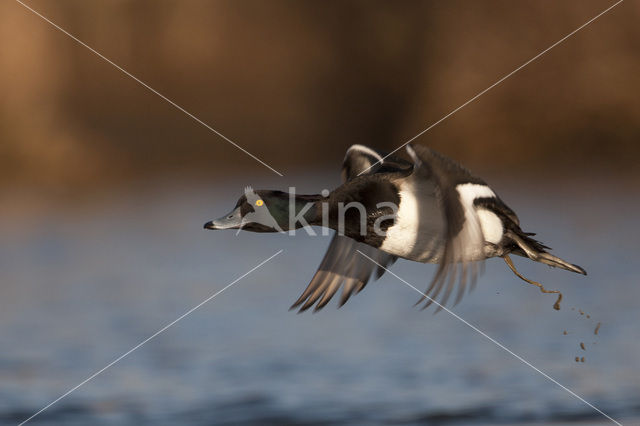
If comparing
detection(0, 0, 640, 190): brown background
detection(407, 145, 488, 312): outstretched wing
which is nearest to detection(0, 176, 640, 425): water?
detection(407, 145, 488, 312): outstretched wing

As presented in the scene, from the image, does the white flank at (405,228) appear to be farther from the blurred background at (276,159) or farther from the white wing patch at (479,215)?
the blurred background at (276,159)

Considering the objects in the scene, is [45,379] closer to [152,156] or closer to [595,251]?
[595,251]

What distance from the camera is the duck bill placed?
6984 millimetres

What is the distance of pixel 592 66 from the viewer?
2230 centimetres

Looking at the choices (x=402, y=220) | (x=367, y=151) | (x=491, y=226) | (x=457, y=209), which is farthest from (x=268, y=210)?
(x=491, y=226)

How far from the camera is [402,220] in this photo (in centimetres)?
689

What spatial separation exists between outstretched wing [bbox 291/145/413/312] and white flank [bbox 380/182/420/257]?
625 millimetres

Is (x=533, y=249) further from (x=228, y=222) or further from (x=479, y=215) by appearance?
(x=228, y=222)

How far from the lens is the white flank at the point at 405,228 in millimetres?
6852

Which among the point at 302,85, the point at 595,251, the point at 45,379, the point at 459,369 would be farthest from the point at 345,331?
the point at 302,85

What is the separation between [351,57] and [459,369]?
12.7 m

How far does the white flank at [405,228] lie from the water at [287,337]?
3130 millimetres

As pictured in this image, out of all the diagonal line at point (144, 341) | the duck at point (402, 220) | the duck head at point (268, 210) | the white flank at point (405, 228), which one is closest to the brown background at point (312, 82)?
the diagonal line at point (144, 341)

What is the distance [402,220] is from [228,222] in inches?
43.9
